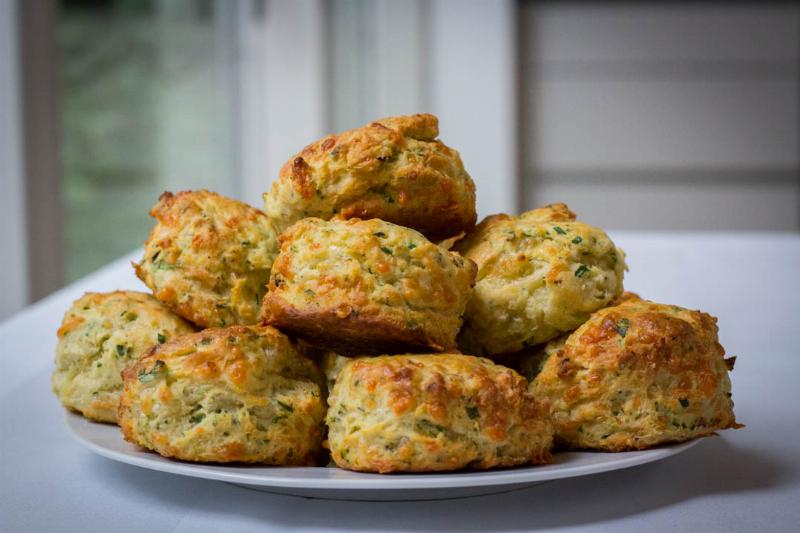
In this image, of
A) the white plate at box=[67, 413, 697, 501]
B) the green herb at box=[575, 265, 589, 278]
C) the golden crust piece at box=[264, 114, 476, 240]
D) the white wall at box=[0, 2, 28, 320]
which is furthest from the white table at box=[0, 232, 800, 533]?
the white wall at box=[0, 2, 28, 320]

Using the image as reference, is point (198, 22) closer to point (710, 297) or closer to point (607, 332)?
point (710, 297)

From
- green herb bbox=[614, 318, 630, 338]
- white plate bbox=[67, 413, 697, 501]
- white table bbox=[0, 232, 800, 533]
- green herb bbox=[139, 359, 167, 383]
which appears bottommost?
white table bbox=[0, 232, 800, 533]

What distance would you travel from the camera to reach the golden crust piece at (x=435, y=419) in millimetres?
1079

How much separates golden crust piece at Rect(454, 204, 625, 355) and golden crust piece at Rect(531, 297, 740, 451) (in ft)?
0.20

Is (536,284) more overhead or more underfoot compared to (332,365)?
more overhead

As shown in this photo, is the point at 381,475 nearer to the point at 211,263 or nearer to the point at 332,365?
the point at 332,365

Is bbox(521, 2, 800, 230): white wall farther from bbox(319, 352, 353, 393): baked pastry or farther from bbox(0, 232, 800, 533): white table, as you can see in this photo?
bbox(319, 352, 353, 393): baked pastry

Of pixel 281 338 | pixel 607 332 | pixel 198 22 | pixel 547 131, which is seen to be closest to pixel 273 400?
pixel 281 338

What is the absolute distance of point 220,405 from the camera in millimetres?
1167

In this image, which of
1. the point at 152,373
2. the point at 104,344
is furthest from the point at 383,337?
the point at 104,344

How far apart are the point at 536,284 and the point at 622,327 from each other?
0.14 metres

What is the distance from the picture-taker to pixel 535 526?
1.09 meters

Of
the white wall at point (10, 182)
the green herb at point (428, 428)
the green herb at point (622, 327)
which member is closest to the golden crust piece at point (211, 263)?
the green herb at point (428, 428)

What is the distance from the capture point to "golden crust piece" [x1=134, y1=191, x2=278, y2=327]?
1.35 m
